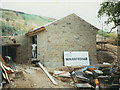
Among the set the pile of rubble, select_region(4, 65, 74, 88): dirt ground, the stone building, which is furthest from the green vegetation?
select_region(4, 65, 74, 88): dirt ground

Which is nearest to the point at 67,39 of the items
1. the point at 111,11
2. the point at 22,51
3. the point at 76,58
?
the point at 76,58

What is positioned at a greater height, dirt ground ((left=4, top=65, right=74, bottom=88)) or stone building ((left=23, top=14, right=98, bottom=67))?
stone building ((left=23, top=14, right=98, bottom=67))

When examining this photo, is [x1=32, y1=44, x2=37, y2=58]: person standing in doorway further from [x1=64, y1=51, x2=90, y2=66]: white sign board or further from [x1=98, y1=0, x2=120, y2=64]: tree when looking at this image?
[x1=98, y1=0, x2=120, y2=64]: tree

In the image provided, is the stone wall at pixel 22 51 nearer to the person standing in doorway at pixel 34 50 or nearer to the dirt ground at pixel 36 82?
the person standing in doorway at pixel 34 50

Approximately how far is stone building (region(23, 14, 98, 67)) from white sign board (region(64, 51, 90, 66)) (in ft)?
1.13

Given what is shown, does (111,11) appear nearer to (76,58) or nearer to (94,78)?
(76,58)

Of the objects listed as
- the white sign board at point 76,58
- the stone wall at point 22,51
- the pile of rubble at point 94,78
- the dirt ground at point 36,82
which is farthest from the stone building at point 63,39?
the stone wall at point 22,51

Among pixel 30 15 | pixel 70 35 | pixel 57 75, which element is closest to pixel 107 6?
pixel 70 35

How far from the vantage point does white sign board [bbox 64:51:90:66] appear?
Result: 428 inches

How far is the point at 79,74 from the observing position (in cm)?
815

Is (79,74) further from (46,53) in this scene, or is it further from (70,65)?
(46,53)

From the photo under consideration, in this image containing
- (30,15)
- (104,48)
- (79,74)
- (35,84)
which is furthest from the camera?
(30,15)

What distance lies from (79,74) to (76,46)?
386cm

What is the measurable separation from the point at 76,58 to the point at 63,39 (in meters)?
2.11
